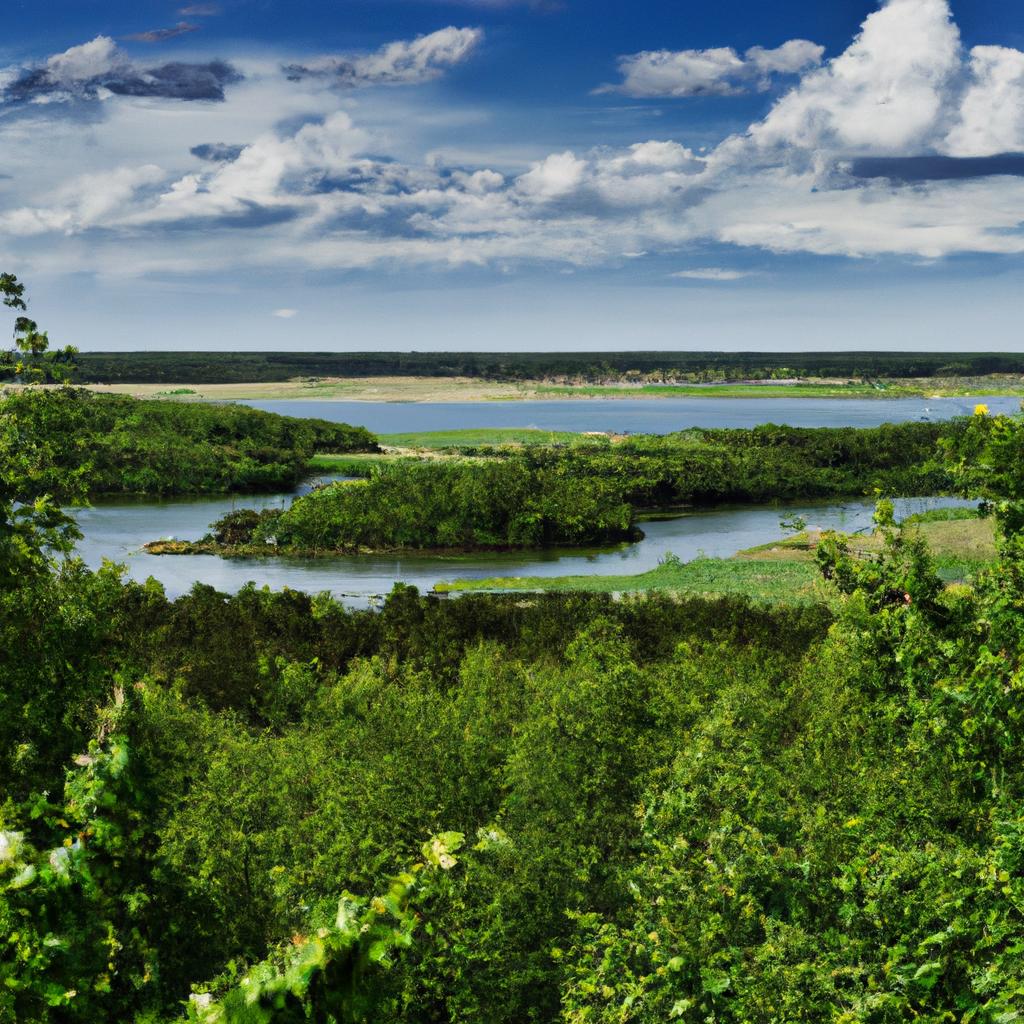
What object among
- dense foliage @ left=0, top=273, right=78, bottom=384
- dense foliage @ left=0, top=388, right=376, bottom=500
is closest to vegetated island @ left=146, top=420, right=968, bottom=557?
dense foliage @ left=0, top=388, right=376, bottom=500

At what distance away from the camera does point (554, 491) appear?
84.8m

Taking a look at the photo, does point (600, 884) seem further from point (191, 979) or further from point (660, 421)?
point (660, 421)

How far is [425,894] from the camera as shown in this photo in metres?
5.01

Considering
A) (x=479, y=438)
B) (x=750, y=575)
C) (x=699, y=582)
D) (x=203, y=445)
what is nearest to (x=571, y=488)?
(x=750, y=575)

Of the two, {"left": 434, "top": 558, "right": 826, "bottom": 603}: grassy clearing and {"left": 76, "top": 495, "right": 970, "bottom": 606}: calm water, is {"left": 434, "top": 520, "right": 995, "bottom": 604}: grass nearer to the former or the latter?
{"left": 434, "top": 558, "right": 826, "bottom": 603}: grassy clearing

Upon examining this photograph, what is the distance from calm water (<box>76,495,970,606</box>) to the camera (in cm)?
6291

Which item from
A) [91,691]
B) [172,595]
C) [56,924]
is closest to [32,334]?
[91,691]

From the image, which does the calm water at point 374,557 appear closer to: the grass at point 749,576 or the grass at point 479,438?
the grass at point 749,576

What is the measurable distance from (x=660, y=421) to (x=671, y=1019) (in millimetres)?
177302

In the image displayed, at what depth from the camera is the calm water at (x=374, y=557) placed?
62.9 meters

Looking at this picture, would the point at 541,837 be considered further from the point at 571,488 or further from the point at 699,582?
the point at 571,488

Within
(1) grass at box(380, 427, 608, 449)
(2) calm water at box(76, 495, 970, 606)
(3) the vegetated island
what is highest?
(1) grass at box(380, 427, 608, 449)

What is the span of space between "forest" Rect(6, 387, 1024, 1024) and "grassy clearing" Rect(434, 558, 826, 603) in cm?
3305

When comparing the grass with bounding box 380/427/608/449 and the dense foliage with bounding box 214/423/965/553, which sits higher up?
the grass with bounding box 380/427/608/449
